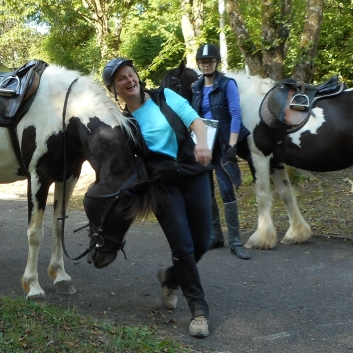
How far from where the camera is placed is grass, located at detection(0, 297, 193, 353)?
11.5ft

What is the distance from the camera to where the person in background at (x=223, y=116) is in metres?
6.06

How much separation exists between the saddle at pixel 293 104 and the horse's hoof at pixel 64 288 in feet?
9.54

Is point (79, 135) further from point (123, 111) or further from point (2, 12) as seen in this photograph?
point (2, 12)

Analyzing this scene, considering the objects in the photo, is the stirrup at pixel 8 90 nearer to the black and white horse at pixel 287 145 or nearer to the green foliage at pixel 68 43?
the black and white horse at pixel 287 145

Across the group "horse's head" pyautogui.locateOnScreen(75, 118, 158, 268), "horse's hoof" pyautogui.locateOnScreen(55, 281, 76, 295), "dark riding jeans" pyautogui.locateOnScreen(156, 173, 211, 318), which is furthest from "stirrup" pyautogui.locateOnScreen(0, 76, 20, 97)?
"horse's hoof" pyautogui.locateOnScreen(55, 281, 76, 295)

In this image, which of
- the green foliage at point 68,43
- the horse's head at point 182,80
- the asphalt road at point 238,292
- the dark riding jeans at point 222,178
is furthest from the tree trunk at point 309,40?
the green foliage at point 68,43

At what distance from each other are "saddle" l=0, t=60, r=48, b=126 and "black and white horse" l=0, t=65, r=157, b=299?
0.22 feet

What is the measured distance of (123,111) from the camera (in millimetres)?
4156

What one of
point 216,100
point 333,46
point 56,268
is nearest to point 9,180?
point 56,268

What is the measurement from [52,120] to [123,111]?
63 centimetres

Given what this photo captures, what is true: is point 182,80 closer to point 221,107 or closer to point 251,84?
point 221,107

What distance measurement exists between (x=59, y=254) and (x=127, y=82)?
76.1 inches

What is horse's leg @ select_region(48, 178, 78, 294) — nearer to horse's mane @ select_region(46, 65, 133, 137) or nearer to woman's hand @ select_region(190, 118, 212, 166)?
horse's mane @ select_region(46, 65, 133, 137)

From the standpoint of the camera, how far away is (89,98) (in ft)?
14.3
